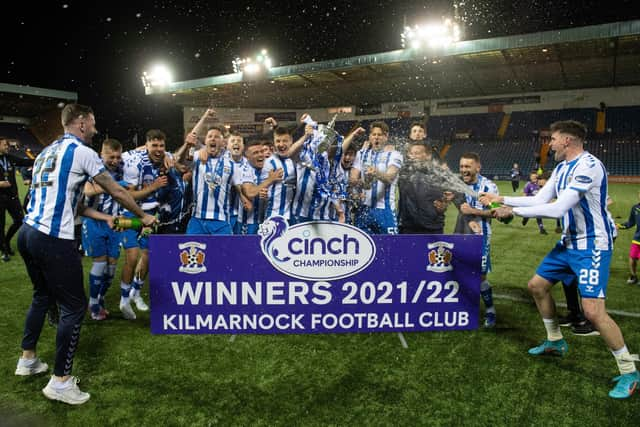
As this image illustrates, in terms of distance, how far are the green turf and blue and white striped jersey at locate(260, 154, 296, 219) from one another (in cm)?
152

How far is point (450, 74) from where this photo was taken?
27391 millimetres

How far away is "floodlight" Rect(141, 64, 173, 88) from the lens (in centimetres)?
3086

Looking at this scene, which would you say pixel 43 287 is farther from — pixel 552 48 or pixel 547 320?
pixel 552 48

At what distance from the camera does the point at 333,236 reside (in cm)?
375

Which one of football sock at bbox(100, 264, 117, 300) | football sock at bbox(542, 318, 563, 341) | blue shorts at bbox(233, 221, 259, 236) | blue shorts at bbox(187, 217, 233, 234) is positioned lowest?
football sock at bbox(542, 318, 563, 341)

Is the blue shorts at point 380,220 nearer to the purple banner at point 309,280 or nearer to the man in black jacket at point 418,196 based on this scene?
the man in black jacket at point 418,196

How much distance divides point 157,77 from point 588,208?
3231 cm

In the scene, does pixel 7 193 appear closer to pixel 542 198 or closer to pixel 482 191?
pixel 482 191

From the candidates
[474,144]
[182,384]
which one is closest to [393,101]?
[474,144]

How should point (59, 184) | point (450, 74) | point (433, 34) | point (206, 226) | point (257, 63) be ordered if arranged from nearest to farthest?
point (59, 184) < point (206, 226) < point (433, 34) < point (257, 63) < point (450, 74)

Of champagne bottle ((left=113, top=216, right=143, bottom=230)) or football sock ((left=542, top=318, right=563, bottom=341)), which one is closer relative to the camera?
champagne bottle ((left=113, top=216, right=143, bottom=230))

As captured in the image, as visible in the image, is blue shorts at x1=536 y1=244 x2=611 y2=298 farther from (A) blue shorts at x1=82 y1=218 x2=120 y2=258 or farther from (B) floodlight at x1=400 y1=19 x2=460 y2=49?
(B) floodlight at x1=400 y1=19 x2=460 y2=49

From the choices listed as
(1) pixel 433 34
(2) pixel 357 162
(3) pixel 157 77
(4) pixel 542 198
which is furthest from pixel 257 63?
(4) pixel 542 198

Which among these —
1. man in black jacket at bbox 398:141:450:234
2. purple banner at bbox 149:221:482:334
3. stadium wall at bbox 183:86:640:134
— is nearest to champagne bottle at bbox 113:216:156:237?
purple banner at bbox 149:221:482:334
